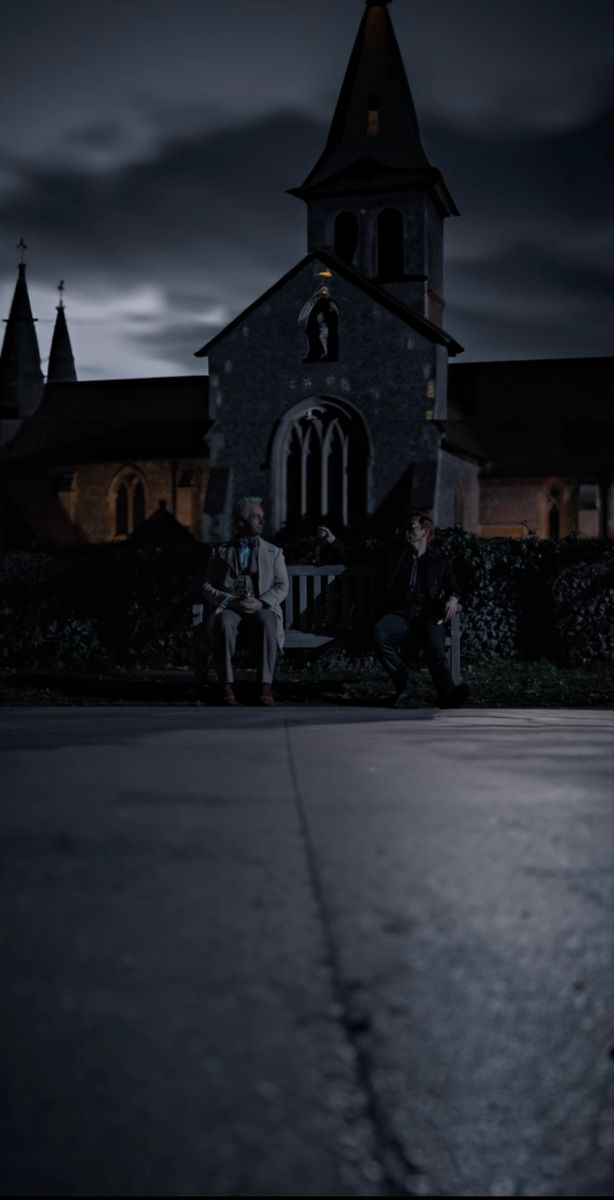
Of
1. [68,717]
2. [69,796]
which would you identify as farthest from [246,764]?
[68,717]

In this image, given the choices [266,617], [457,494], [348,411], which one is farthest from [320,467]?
[266,617]

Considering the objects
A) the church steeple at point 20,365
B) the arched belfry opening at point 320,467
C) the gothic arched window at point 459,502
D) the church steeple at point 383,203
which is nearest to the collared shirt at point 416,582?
the arched belfry opening at point 320,467

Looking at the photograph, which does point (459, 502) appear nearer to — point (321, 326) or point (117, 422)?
point (321, 326)

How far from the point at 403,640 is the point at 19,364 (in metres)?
45.3

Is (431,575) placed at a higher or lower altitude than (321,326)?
lower

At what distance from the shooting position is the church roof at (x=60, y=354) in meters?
67.9

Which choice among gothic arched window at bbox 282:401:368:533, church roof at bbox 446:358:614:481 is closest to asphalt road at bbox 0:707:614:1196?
gothic arched window at bbox 282:401:368:533

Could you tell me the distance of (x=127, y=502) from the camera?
4497cm

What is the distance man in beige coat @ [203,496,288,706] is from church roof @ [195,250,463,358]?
995 inches

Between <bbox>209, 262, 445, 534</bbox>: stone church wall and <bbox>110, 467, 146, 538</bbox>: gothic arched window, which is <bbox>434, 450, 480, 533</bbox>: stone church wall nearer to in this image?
<bbox>209, 262, 445, 534</bbox>: stone church wall

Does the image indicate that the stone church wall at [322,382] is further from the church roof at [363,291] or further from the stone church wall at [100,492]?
the stone church wall at [100,492]

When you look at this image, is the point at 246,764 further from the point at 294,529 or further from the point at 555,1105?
the point at 294,529

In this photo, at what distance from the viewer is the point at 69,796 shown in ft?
17.6

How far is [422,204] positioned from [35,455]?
1439cm
